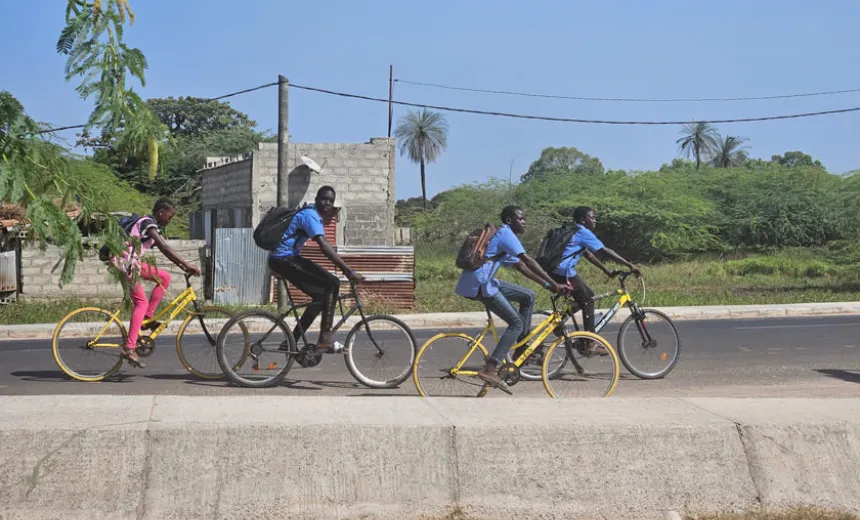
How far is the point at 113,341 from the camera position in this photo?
9.57m

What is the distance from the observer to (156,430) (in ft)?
15.5

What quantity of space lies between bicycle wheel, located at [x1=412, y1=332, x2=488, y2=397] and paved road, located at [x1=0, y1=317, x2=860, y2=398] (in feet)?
2.02

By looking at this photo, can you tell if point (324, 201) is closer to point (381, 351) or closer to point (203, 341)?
point (381, 351)

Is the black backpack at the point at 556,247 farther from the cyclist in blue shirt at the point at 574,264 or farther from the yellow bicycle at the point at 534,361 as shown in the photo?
the yellow bicycle at the point at 534,361

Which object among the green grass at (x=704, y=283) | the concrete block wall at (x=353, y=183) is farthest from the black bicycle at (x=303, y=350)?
the concrete block wall at (x=353, y=183)

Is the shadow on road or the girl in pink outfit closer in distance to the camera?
the girl in pink outfit

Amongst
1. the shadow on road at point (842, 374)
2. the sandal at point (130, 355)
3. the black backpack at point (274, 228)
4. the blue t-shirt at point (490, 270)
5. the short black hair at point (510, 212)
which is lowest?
the shadow on road at point (842, 374)

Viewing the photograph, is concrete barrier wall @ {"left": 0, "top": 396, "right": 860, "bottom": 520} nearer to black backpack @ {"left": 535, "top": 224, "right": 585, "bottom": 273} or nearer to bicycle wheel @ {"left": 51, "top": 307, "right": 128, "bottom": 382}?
bicycle wheel @ {"left": 51, "top": 307, "right": 128, "bottom": 382}

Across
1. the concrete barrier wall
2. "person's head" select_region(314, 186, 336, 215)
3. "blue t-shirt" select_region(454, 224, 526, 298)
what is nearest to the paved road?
"blue t-shirt" select_region(454, 224, 526, 298)

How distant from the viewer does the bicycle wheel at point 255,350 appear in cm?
898

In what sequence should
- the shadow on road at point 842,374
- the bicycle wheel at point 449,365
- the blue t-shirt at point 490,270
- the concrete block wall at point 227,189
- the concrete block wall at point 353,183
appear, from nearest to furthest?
the bicycle wheel at point 449,365
the blue t-shirt at point 490,270
the shadow on road at point 842,374
the concrete block wall at point 353,183
the concrete block wall at point 227,189

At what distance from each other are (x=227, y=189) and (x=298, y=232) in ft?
63.0

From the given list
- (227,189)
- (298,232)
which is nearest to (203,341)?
(298,232)

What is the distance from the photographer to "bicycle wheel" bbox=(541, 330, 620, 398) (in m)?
8.36
